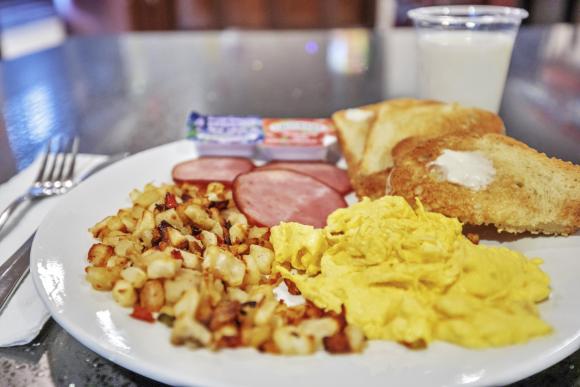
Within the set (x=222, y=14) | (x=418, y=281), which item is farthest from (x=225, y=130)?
(x=222, y=14)

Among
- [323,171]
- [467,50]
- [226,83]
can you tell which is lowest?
[226,83]

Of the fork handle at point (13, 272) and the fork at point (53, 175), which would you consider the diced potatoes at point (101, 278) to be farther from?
the fork at point (53, 175)

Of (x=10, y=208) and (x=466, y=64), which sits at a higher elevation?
(x=466, y=64)

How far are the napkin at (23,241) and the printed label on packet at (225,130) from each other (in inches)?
13.3

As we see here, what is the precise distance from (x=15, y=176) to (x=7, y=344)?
0.85 metres

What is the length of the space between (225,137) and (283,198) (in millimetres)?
445

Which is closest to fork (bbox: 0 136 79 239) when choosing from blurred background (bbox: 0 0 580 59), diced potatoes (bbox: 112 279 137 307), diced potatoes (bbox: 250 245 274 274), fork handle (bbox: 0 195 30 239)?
fork handle (bbox: 0 195 30 239)

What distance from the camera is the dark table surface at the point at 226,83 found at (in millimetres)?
2305

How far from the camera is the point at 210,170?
5.72ft

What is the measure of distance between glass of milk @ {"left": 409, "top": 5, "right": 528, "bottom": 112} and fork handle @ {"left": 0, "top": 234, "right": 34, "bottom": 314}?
162 cm

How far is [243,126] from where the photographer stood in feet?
6.38

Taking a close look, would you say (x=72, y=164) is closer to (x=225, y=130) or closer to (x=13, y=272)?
(x=225, y=130)

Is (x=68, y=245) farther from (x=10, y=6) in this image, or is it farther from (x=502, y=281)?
(x=10, y=6)

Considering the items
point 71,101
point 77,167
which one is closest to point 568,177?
point 77,167
